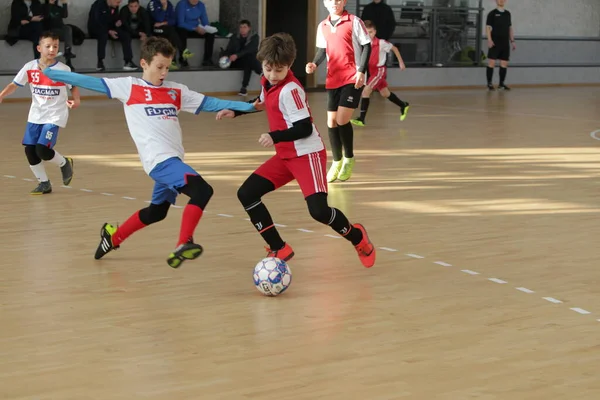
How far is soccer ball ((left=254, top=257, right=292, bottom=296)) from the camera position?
17.6 ft

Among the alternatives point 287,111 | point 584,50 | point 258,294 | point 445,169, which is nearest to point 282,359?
point 258,294

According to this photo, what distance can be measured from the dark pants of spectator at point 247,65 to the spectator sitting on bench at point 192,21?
73 cm

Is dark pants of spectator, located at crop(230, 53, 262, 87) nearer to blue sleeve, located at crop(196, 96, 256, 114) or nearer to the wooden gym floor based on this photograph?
the wooden gym floor

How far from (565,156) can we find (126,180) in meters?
5.51

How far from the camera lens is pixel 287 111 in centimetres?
572

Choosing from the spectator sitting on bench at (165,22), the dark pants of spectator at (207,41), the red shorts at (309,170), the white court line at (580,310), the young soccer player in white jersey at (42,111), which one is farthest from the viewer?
the dark pants of spectator at (207,41)

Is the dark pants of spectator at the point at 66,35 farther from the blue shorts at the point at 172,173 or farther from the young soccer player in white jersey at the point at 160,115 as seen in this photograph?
the blue shorts at the point at 172,173

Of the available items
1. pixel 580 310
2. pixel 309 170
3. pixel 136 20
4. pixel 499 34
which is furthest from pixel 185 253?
pixel 499 34

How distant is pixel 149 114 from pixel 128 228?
30.4 inches

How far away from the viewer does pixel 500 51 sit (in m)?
23.9

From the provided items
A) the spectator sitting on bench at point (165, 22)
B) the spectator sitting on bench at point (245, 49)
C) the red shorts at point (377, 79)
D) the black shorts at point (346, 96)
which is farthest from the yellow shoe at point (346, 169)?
the spectator sitting on bench at point (245, 49)

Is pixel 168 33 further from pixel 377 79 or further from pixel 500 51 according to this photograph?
pixel 500 51

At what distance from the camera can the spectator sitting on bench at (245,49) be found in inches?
825

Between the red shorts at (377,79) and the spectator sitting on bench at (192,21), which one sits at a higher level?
the spectator sitting on bench at (192,21)
